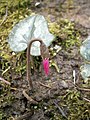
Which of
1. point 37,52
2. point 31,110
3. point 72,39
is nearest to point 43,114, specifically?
point 31,110

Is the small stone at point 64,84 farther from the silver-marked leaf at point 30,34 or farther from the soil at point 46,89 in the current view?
the silver-marked leaf at point 30,34

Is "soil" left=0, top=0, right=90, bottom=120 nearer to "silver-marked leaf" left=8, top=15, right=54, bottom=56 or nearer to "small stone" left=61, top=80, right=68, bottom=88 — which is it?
"small stone" left=61, top=80, right=68, bottom=88

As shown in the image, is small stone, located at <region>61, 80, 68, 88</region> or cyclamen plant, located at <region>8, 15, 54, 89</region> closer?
cyclamen plant, located at <region>8, 15, 54, 89</region>

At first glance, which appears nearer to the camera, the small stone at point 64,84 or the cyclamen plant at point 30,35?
the cyclamen plant at point 30,35

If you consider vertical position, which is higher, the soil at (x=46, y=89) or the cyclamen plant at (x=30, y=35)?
the cyclamen plant at (x=30, y=35)

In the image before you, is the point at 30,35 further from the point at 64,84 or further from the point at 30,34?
the point at 64,84

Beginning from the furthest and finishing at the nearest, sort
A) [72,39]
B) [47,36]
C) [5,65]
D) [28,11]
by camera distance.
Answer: [28,11], [72,39], [5,65], [47,36]

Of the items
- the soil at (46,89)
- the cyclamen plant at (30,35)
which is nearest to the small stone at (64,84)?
the soil at (46,89)

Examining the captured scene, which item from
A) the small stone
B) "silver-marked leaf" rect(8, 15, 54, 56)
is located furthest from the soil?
"silver-marked leaf" rect(8, 15, 54, 56)

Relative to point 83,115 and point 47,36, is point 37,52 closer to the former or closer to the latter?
point 47,36
